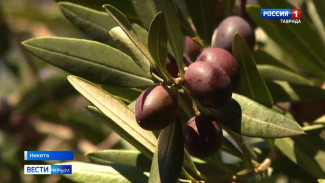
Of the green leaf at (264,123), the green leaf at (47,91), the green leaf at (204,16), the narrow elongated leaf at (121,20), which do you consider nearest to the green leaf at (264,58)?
the green leaf at (204,16)

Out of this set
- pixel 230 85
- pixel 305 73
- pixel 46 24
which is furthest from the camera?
pixel 46 24

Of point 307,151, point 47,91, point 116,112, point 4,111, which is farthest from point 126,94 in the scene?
point 4,111

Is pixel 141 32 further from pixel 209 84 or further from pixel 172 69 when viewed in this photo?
pixel 209 84

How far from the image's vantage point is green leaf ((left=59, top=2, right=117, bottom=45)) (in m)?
1.19

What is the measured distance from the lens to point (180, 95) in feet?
3.46

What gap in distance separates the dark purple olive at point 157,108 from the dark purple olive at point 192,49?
37cm

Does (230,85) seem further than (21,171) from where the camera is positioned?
No

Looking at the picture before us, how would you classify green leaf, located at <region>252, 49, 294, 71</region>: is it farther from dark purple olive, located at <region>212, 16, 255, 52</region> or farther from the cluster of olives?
the cluster of olives

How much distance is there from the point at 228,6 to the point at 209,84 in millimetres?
451

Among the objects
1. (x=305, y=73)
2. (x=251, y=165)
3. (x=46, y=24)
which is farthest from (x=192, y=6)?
(x=46, y=24)

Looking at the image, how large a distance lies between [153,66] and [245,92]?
217mm

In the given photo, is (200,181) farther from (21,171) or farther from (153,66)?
(21,171)

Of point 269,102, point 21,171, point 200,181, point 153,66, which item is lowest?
point 21,171

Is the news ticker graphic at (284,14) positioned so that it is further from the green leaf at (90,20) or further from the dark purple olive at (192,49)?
the green leaf at (90,20)
